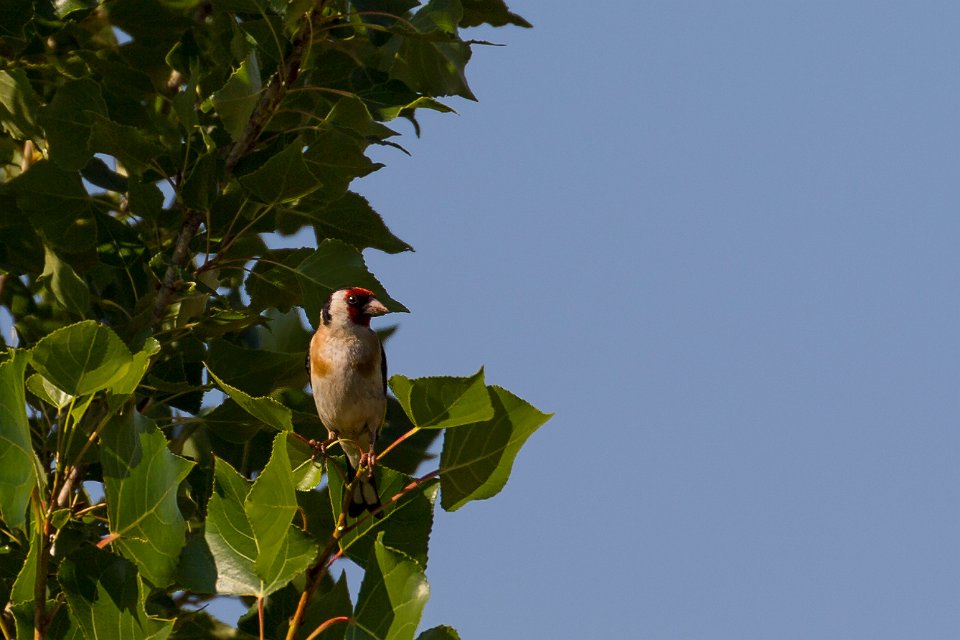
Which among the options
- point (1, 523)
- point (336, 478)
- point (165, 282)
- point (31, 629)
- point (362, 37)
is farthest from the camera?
point (362, 37)

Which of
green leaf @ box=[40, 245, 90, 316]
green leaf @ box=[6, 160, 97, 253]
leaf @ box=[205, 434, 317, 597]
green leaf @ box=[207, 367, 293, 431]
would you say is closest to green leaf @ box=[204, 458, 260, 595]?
leaf @ box=[205, 434, 317, 597]

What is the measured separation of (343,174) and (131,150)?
0.71 m

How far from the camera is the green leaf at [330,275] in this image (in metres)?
4.14

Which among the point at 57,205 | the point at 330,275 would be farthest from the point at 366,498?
the point at 57,205

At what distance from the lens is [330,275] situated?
420 centimetres

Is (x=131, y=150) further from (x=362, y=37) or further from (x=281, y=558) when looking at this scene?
(x=281, y=558)

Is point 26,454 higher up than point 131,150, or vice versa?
point 131,150

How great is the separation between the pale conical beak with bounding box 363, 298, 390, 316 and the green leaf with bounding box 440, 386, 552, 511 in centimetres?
150

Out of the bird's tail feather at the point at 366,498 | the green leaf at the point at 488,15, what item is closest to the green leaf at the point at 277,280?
the bird's tail feather at the point at 366,498

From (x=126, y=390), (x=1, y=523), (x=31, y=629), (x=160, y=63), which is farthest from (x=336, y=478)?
(x=160, y=63)

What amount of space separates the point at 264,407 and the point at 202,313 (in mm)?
1273

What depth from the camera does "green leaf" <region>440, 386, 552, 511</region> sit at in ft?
9.95

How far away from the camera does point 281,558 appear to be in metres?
3.07

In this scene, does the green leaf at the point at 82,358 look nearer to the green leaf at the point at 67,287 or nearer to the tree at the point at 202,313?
the tree at the point at 202,313
